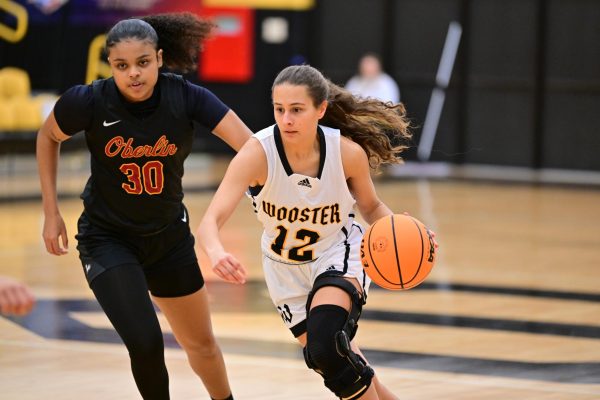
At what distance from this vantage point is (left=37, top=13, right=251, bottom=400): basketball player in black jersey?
A: 502cm

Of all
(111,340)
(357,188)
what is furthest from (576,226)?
(357,188)

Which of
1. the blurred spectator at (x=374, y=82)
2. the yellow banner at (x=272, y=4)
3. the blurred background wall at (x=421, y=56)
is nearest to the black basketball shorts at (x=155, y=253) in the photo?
the blurred background wall at (x=421, y=56)

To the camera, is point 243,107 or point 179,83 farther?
point 243,107

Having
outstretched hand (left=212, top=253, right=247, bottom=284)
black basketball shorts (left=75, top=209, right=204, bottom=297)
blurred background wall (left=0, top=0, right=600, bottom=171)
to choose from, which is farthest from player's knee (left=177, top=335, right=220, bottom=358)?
blurred background wall (left=0, top=0, right=600, bottom=171)

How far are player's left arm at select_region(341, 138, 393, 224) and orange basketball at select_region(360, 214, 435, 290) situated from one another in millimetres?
143

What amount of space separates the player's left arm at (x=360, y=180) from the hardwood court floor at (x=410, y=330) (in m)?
1.30

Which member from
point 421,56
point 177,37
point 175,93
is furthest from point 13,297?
point 421,56

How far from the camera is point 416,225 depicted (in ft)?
16.8

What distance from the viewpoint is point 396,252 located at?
5.02 meters

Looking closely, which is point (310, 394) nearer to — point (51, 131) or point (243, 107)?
point (51, 131)

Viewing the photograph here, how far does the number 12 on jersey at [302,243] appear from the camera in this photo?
16.8 ft

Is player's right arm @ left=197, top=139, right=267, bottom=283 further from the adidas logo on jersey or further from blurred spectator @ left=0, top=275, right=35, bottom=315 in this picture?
blurred spectator @ left=0, top=275, right=35, bottom=315

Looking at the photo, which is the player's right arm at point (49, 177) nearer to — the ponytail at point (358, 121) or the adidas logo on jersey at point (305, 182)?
the adidas logo on jersey at point (305, 182)

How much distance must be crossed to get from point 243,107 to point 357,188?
15.7 metres
